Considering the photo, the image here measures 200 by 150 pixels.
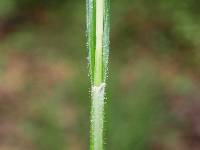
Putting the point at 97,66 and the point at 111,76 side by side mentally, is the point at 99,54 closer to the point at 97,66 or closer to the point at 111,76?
the point at 97,66

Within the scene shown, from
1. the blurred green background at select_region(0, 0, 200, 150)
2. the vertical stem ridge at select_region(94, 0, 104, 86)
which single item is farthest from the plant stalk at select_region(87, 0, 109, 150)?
the blurred green background at select_region(0, 0, 200, 150)

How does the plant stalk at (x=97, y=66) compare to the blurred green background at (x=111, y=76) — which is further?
the blurred green background at (x=111, y=76)

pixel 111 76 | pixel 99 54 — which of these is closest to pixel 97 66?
pixel 99 54

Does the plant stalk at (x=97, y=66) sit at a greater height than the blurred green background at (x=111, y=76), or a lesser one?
lesser

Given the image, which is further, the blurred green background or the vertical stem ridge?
the blurred green background

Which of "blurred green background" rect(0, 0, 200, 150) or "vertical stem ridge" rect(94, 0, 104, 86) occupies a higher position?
"blurred green background" rect(0, 0, 200, 150)

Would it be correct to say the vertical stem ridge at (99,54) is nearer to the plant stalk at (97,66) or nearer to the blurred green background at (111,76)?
the plant stalk at (97,66)

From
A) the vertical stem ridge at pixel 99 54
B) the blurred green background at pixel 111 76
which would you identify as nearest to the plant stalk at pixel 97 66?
the vertical stem ridge at pixel 99 54

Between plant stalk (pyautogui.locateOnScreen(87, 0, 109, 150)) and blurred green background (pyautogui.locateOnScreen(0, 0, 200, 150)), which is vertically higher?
blurred green background (pyautogui.locateOnScreen(0, 0, 200, 150))

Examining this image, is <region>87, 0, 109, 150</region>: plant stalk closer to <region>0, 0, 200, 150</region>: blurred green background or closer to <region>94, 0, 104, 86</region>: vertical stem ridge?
<region>94, 0, 104, 86</region>: vertical stem ridge
